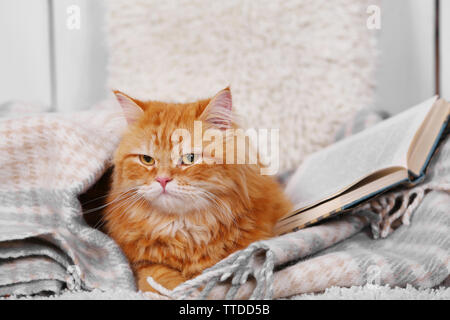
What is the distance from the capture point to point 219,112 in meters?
0.68

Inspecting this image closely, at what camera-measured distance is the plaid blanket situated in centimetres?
51

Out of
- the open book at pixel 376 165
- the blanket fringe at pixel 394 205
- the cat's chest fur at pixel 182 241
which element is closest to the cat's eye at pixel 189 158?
the cat's chest fur at pixel 182 241

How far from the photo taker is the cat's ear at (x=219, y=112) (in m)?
0.66

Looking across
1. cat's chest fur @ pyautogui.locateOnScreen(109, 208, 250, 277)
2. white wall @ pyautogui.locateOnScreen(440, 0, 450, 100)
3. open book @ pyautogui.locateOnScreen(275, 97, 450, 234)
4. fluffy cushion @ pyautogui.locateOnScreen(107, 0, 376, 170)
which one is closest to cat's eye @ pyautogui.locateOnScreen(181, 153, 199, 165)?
cat's chest fur @ pyautogui.locateOnScreen(109, 208, 250, 277)

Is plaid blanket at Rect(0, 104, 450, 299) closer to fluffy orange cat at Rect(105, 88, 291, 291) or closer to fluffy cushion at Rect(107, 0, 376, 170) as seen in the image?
fluffy orange cat at Rect(105, 88, 291, 291)

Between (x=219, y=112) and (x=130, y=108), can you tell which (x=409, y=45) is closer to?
(x=219, y=112)

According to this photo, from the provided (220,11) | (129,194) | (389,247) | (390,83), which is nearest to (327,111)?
(390,83)

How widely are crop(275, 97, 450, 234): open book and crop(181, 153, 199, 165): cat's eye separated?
24 centimetres

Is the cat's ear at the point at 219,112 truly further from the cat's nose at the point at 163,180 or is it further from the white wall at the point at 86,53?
the white wall at the point at 86,53

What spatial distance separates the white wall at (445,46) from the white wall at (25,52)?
3.72 feet

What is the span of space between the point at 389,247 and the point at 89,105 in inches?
36.7

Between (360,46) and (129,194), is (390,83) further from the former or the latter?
(129,194)

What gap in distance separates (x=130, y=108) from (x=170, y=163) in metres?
0.17

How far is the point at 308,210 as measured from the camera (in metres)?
0.69
